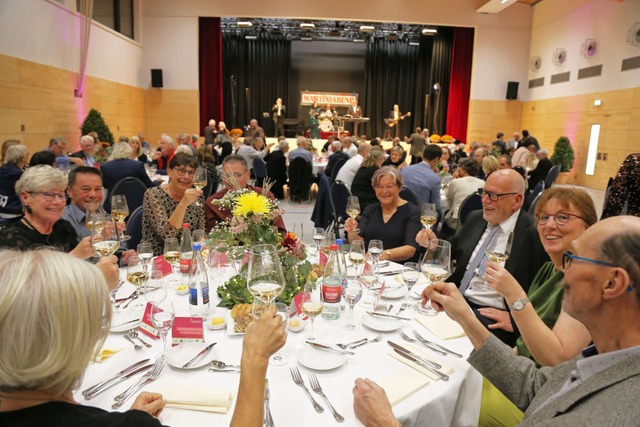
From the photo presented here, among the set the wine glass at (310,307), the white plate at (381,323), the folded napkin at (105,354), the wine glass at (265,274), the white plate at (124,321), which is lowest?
the folded napkin at (105,354)

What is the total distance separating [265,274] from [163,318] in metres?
0.41

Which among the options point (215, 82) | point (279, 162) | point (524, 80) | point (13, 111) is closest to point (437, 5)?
point (524, 80)

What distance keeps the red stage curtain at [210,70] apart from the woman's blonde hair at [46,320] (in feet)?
51.5

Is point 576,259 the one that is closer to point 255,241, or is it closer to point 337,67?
point 255,241

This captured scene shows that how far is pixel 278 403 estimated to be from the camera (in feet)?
4.31

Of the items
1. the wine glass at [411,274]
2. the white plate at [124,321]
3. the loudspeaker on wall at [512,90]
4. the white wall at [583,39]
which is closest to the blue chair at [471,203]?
the wine glass at [411,274]

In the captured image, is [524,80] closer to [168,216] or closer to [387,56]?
[387,56]

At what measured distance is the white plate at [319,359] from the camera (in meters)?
1.49

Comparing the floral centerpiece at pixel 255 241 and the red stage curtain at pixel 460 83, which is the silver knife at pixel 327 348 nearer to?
the floral centerpiece at pixel 255 241

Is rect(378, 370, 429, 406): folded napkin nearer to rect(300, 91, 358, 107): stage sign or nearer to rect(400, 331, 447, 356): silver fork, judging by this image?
rect(400, 331, 447, 356): silver fork

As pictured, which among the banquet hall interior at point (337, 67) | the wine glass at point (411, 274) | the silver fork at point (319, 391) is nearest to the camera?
the silver fork at point (319, 391)

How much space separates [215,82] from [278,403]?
624 inches

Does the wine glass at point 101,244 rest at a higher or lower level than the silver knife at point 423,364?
higher

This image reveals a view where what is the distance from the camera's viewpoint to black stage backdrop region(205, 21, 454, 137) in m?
19.6
